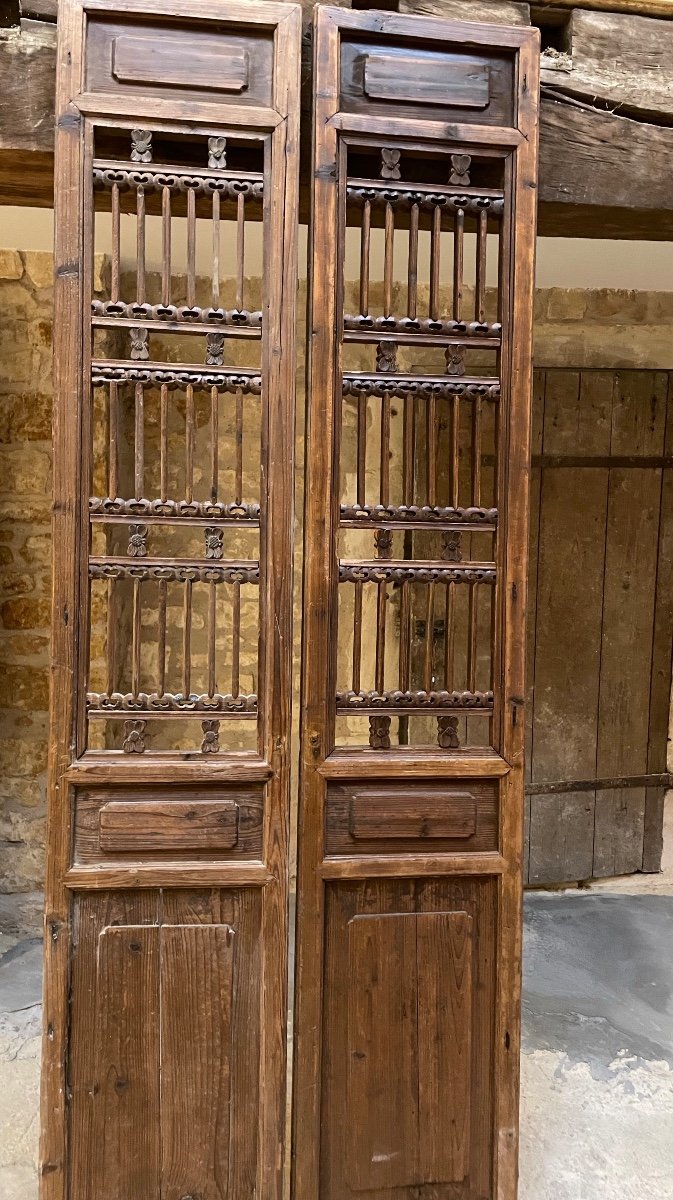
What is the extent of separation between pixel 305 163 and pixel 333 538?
3.00 ft

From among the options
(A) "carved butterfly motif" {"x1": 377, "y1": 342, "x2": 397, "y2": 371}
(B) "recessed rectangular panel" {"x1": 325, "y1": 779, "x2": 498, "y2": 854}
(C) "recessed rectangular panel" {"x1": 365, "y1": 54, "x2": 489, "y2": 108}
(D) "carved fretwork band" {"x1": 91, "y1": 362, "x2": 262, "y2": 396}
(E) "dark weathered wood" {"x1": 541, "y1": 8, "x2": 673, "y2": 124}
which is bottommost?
(B) "recessed rectangular panel" {"x1": 325, "y1": 779, "x2": 498, "y2": 854}

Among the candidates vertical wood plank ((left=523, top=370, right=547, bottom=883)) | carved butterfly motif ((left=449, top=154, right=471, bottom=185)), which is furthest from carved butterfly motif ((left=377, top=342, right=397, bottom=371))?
vertical wood plank ((left=523, top=370, right=547, bottom=883))

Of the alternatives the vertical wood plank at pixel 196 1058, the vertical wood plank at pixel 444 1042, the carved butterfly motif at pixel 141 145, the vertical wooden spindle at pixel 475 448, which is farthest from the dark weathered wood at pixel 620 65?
the vertical wood plank at pixel 196 1058

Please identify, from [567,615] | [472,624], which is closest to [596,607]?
[567,615]

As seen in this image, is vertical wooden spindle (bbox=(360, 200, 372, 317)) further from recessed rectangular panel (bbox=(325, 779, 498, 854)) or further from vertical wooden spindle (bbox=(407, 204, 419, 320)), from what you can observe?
recessed rectangular panel (bbox=(325, 779, 498, 854))

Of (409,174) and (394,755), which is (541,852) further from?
(409,174)

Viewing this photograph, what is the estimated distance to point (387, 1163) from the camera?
1817mm

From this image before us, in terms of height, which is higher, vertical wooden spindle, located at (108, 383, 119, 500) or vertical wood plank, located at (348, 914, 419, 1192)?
vertical wooden spindle, located at (108, 383, 119, 500)

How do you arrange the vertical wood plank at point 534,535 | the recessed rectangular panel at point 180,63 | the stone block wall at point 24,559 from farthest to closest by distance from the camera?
1. the vertical wood plank at point 534,535
2. the stone block wall at point 24,559
3. the recessed rectangular panel at point 180,63

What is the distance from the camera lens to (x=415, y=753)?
1.85 m

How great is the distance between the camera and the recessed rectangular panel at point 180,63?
170 cm

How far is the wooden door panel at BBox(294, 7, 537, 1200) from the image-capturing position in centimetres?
178

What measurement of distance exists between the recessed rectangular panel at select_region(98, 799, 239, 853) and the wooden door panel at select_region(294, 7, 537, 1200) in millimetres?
174

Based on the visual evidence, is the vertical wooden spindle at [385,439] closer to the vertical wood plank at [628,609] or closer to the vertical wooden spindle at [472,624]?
the vertical wooden spindle at [472,624]
